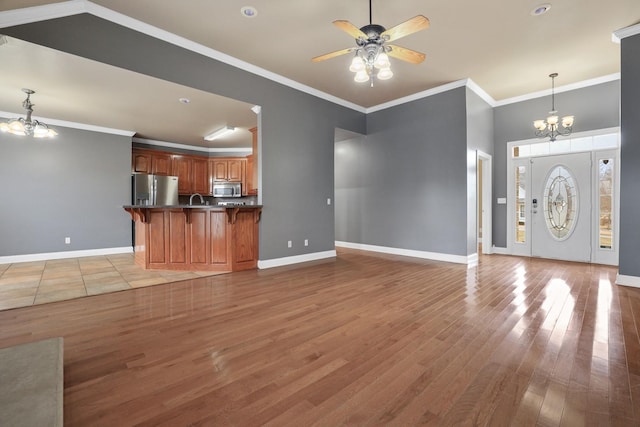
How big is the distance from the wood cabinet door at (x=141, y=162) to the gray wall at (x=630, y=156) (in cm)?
912

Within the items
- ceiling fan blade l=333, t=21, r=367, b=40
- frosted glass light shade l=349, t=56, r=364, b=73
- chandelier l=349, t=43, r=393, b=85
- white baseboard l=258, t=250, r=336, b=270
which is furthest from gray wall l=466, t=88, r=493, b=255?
ceiling fan blade l=333, t=21, r=367, b=40

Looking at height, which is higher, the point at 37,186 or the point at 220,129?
the point at 220,129

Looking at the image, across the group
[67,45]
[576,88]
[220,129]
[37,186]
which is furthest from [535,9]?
[37,186]

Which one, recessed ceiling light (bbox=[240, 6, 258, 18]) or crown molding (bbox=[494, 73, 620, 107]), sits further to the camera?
crown molding (bbox=[494, 73, 620, 107])

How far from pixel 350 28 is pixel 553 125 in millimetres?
4876

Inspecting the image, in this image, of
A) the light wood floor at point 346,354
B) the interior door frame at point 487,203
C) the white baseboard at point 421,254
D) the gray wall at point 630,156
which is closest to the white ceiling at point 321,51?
the gray wall at point 630,156

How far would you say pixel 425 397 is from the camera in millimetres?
1595

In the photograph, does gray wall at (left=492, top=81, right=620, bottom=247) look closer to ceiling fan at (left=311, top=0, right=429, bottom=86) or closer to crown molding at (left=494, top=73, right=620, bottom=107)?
crown molding at (left=494, top=73, right=620, bottom=107)

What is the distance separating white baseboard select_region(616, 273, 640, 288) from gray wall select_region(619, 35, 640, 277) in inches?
1.6

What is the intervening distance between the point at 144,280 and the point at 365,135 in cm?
535

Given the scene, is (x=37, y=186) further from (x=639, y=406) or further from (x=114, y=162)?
(x=639, y=406)

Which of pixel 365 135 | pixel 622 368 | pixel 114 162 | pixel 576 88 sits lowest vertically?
pixel 622 368

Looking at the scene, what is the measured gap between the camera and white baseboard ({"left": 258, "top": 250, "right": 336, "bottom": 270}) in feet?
16.3

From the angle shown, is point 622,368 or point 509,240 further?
point 509,240
